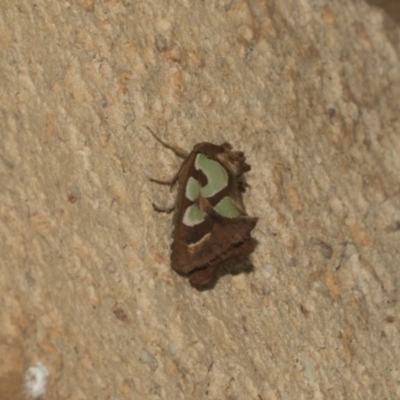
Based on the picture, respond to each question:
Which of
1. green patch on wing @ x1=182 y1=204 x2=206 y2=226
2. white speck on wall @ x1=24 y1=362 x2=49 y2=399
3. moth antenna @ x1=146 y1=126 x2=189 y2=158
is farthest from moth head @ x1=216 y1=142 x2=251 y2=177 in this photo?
white speck on wall @ x1=24 y1=362 x2=49 y2=399

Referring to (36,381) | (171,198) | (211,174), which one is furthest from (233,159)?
(36,381)

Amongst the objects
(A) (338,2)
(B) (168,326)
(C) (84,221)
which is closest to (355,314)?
(B) (168,326)

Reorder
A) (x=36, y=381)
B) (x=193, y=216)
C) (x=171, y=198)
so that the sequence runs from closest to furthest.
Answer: (x=36, y=381)
(x=193, y=216)
(x=171, y=198)

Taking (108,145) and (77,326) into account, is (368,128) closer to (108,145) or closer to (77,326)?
(108,145)

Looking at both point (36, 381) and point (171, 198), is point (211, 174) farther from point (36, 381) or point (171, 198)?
point (36, 381)

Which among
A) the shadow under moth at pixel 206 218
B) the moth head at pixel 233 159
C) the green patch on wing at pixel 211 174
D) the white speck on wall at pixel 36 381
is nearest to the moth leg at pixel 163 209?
the shadow under moth at pixel 206 218

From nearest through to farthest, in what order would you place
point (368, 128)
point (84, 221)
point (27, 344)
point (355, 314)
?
point (27, 344)
point (84, 221)
point (355, 314)
point (368, 128)

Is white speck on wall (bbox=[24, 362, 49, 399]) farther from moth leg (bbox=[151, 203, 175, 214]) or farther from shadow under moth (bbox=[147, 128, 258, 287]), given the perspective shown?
moth leg (bbox=[151, 203, 175, 214])
